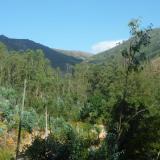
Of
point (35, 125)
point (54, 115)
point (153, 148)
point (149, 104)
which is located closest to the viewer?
point (153, 148)

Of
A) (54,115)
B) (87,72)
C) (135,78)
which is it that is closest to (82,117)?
(54,115)

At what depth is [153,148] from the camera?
49312 mm

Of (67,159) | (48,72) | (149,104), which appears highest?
(48,72)

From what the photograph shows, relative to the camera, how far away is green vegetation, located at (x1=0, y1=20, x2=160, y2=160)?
Result: 40.6 meters

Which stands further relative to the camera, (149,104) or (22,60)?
(22,60)

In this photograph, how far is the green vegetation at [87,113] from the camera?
133ft

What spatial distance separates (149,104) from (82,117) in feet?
138

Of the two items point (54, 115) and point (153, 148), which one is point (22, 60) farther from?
point (153, 148)

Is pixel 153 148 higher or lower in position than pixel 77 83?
lower

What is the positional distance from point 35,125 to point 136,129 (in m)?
31.2

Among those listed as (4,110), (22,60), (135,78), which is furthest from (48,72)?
(135,78)

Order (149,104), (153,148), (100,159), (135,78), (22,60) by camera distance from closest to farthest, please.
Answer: (100,159) → (153,148) → (149,104) → (135,78) → (22,60)

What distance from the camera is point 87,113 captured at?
9319cm

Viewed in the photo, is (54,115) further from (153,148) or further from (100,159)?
(100,159)
